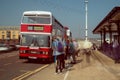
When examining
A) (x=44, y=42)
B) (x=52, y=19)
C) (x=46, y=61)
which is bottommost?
(x=46, y=61)

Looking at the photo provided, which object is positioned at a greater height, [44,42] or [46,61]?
[44,42]

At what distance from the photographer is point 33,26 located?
78.6ft

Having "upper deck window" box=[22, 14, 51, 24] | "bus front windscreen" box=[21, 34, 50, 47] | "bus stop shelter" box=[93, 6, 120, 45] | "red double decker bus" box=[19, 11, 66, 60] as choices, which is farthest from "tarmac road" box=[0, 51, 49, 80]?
"bus stop shelter" box=[93, 6, 120, 45]

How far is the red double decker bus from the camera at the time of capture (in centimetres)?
2360

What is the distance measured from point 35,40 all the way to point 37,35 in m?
0.41

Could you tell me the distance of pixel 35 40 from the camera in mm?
23844

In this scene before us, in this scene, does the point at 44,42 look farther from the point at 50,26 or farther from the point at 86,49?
the point at 86,49

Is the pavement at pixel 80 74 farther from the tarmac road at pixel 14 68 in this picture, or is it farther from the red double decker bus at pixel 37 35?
the red double decker bus at pixel 37 35

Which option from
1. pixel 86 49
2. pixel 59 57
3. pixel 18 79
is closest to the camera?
pixel 18 79

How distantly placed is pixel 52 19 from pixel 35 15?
1.43 metres

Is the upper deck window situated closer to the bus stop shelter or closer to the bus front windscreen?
the bus front windscreen

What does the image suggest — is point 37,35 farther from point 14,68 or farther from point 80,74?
point 80,74

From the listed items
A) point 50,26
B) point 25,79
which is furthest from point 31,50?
point 25,79

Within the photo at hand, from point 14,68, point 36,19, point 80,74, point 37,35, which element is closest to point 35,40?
point 37,35
